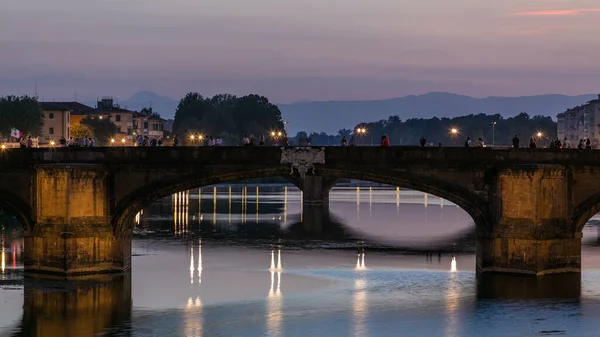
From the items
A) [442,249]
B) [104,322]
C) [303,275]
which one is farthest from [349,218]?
[104,322]

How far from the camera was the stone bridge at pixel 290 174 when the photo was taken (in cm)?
6481

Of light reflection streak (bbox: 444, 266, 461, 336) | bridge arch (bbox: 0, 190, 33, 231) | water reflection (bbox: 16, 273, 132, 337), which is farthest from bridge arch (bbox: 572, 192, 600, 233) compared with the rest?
bridge arch (bbox: 0, 190, 33, 231)

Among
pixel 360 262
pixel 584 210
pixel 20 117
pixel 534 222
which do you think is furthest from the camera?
pixel 20 117

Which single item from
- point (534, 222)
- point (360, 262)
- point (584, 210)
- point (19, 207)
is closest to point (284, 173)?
point (360, 262)

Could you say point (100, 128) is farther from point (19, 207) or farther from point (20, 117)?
point (19, 207)

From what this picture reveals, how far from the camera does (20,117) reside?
14950cm

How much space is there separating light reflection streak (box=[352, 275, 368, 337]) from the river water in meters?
0.06

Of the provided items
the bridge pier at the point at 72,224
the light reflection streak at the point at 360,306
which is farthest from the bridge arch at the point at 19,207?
the light reflection streak at the point at 360,306

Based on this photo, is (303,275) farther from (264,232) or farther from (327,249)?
(264,232)

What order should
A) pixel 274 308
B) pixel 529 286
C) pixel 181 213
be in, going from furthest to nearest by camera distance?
1. pixel 181 213
2. pixel 529 286
3. pixel 274 308

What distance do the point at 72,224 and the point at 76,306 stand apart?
767 centimetres

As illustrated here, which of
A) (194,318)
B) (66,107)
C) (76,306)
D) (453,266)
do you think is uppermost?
(66,107)

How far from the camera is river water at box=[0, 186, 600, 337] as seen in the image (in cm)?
5359

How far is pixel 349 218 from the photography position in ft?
388
